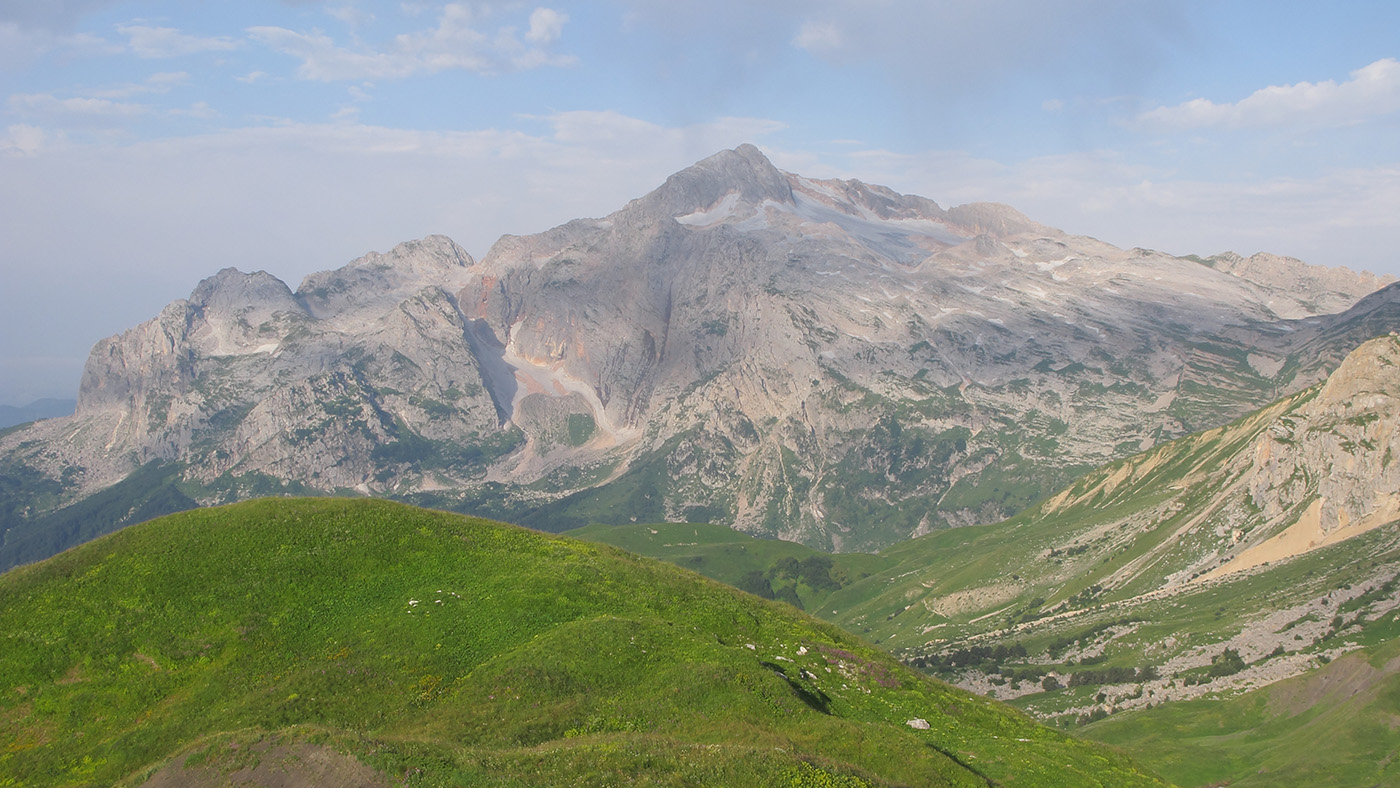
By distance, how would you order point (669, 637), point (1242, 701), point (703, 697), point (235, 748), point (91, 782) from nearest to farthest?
point (235, 748)
point (91, 782)
point (703, 697)
point (669, 637)
point (1242, 701)

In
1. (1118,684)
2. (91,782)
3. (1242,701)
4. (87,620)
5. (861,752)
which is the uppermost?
(87,620)

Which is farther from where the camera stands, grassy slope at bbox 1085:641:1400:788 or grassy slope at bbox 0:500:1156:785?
grassy slope at bbox 1085:641:1400:788

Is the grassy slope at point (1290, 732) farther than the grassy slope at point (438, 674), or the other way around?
the grassy slope at point (1290, 732)

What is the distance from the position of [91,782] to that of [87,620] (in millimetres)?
13105

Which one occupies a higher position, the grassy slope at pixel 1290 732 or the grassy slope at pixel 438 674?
the grassy slope at pixel 438 674

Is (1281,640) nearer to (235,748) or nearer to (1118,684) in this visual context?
(1118,684)

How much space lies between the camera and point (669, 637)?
2185 inches

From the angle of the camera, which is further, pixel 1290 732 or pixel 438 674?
pixel 1290 732

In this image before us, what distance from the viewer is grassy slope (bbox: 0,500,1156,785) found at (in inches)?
1580

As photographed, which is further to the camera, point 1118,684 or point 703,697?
point 1118,684

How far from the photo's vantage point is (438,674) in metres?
49.6

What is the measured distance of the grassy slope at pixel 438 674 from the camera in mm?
40125

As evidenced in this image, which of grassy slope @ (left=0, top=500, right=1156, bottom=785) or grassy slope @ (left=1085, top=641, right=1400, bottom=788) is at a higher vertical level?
grassy slope @ (left=0, top=500, right=1156, bottom=785)

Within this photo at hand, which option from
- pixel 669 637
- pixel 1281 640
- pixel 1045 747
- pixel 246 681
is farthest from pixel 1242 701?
pixel 246 681
